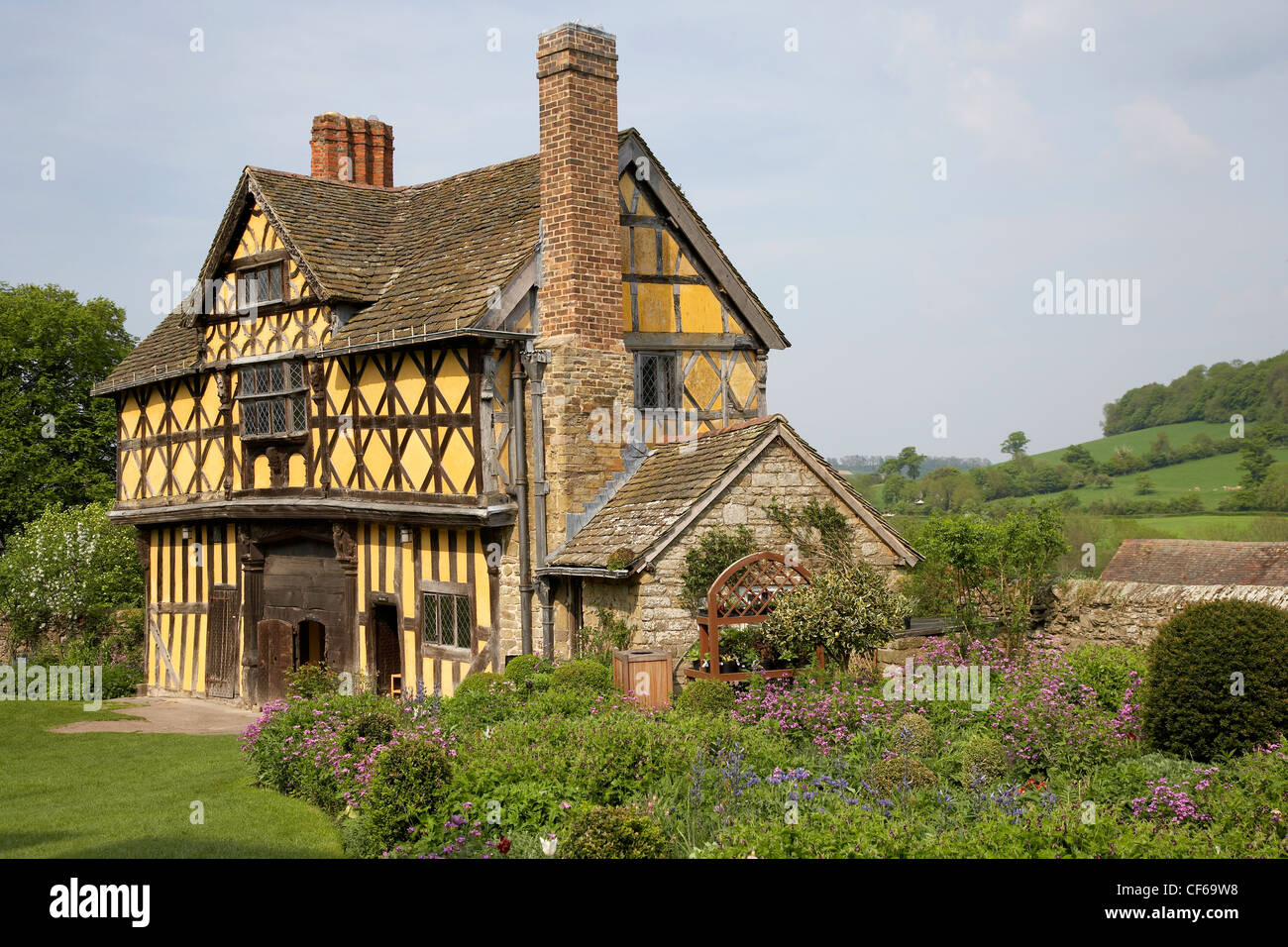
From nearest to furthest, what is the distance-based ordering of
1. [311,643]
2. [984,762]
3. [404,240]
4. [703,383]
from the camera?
[984,762] < [703,383] < [404,240] < [311,643]

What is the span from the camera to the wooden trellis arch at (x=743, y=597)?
45.3 ft

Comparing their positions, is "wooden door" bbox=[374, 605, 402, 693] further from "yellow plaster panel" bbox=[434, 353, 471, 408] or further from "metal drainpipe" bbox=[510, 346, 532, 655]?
"yellow plaster panel" bbox=[434, 353, 471, 408]

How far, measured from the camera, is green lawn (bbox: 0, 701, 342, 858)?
32.1ft

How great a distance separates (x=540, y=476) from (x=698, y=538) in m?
2.70

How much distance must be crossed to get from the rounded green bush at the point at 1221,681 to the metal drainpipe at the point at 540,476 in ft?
27.0

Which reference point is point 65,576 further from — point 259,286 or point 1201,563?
point 1201,563

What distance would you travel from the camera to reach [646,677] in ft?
44.8

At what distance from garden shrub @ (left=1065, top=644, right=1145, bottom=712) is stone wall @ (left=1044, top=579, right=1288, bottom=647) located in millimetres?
1230

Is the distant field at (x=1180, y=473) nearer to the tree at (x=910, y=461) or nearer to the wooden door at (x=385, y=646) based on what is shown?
the tree at (x=910, y=461)

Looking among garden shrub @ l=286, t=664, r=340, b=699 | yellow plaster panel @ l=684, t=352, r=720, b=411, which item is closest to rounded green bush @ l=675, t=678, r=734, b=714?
garden shrub @ l=286, t=664, r=340, b=699

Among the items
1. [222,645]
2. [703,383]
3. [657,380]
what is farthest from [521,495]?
[222,645]
